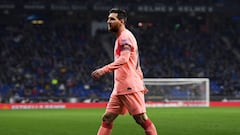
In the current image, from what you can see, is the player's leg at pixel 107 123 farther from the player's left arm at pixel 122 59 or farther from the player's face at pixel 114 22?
the player's face at pixel 114 22

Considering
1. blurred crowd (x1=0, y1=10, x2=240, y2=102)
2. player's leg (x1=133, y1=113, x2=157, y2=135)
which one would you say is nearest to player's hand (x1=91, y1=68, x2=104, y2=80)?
player's leg (x1=133, y1=113, x2=157, y2=135)

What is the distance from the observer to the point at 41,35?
1812 inches

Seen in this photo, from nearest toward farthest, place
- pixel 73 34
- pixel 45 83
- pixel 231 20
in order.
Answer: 1. pixel 45 83
2. pixel 73 34
3. pixel 231 20

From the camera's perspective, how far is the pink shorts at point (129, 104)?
8.72 meters

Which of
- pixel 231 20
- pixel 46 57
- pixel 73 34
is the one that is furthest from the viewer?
pixel 231 20

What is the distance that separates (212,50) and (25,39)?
1429cm

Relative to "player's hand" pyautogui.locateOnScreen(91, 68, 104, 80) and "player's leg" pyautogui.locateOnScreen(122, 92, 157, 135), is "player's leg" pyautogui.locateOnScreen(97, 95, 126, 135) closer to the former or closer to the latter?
"player's leg" pyautogui.locateOnScreen(122, 92, 157, 135)

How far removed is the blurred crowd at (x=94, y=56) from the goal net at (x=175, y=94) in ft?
14.2

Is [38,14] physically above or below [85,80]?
above

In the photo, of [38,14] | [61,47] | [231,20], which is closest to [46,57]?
[61,47]

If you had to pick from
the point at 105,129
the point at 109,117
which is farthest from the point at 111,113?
the point at 105,129

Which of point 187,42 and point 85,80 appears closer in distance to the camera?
point 85,80

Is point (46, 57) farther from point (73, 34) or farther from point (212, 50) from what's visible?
point (212, 50)

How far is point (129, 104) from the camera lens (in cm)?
874
